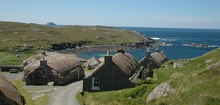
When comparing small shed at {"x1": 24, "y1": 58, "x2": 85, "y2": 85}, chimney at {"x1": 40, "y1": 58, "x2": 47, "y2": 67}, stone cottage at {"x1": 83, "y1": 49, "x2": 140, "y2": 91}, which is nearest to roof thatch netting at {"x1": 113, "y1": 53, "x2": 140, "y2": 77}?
stone cottage at {"x1": 83, "y1": 49, "x2": 140, "y2": 91}

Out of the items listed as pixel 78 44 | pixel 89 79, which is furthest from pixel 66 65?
pixel 78 44

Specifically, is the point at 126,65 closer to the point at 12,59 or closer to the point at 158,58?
the point at 158,58

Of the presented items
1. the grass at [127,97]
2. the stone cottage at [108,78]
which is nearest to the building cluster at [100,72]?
the stone cottage at [108,78]

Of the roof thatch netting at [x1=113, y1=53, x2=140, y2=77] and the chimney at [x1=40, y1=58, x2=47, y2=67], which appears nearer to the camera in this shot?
the roof thatch netting at [x1=113, y1=53, x2=140, y2=77]

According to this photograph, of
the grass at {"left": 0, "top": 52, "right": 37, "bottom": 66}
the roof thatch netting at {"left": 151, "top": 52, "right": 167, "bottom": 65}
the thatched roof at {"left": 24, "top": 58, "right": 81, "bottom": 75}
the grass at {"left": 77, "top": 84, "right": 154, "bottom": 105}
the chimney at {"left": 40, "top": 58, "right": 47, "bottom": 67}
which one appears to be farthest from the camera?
the grass at {"left": 0, "top": 52, "right": 37, "bottom": 66}

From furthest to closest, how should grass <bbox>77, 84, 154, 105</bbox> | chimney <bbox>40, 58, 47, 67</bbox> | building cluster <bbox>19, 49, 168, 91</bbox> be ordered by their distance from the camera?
chimney <bbox>40, 58, 47, 67</bbox>, building cluster <bbox>19, 49, 168, 91</bbox>, grass <bbox>77, 84, 154, 105</bbox>

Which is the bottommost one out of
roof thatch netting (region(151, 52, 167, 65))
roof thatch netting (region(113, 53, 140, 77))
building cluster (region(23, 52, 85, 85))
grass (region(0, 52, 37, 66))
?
grass (region(0, 52, 37, 66))

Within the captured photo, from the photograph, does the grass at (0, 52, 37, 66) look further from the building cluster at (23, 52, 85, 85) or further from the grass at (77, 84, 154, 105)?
the grass at (77, 84, 154, 105)

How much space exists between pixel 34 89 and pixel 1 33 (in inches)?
4951

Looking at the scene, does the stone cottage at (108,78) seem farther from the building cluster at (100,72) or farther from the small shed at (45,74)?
the small shed at (45,74)

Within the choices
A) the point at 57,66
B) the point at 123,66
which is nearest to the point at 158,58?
the point at 123,66

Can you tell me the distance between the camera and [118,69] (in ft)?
129

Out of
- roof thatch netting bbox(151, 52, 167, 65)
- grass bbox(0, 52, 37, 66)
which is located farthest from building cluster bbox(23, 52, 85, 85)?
grass bbox(0, 52, 37, 66)

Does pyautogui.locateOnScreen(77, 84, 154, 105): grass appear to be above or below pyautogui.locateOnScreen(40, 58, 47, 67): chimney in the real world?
above
